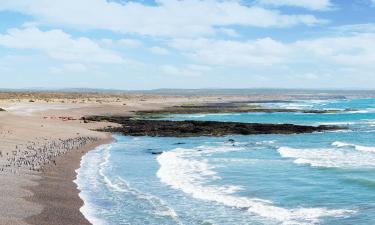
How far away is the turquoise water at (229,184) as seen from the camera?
15.8 meters

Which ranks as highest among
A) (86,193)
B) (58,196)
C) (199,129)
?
(58,196)

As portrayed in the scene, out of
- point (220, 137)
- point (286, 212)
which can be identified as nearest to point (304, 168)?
point (286, 212)

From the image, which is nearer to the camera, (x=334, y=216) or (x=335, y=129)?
(x=334, y=216)

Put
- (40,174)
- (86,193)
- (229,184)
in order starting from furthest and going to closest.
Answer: (229,184)
(40,174)
(86,193)

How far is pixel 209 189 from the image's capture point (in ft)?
66.5

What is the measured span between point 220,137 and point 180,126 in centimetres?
832

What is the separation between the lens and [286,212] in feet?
54.1

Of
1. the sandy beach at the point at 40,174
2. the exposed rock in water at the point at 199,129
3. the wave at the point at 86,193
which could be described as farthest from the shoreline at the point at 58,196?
the exposed rock in water at the point at 199,129

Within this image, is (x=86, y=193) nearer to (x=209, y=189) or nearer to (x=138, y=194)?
(x=138, y=194)

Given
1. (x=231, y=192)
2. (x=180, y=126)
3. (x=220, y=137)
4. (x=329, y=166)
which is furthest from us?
(x=180, y=126)

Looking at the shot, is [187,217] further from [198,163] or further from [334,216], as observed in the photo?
[198,163]

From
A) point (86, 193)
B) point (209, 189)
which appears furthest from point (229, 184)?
point (86, 193)

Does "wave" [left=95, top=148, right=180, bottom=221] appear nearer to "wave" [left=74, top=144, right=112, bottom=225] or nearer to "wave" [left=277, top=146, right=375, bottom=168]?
"wave" [left=74, top=144, right=112, bottom=225]

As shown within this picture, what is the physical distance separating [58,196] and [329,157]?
18006mm
